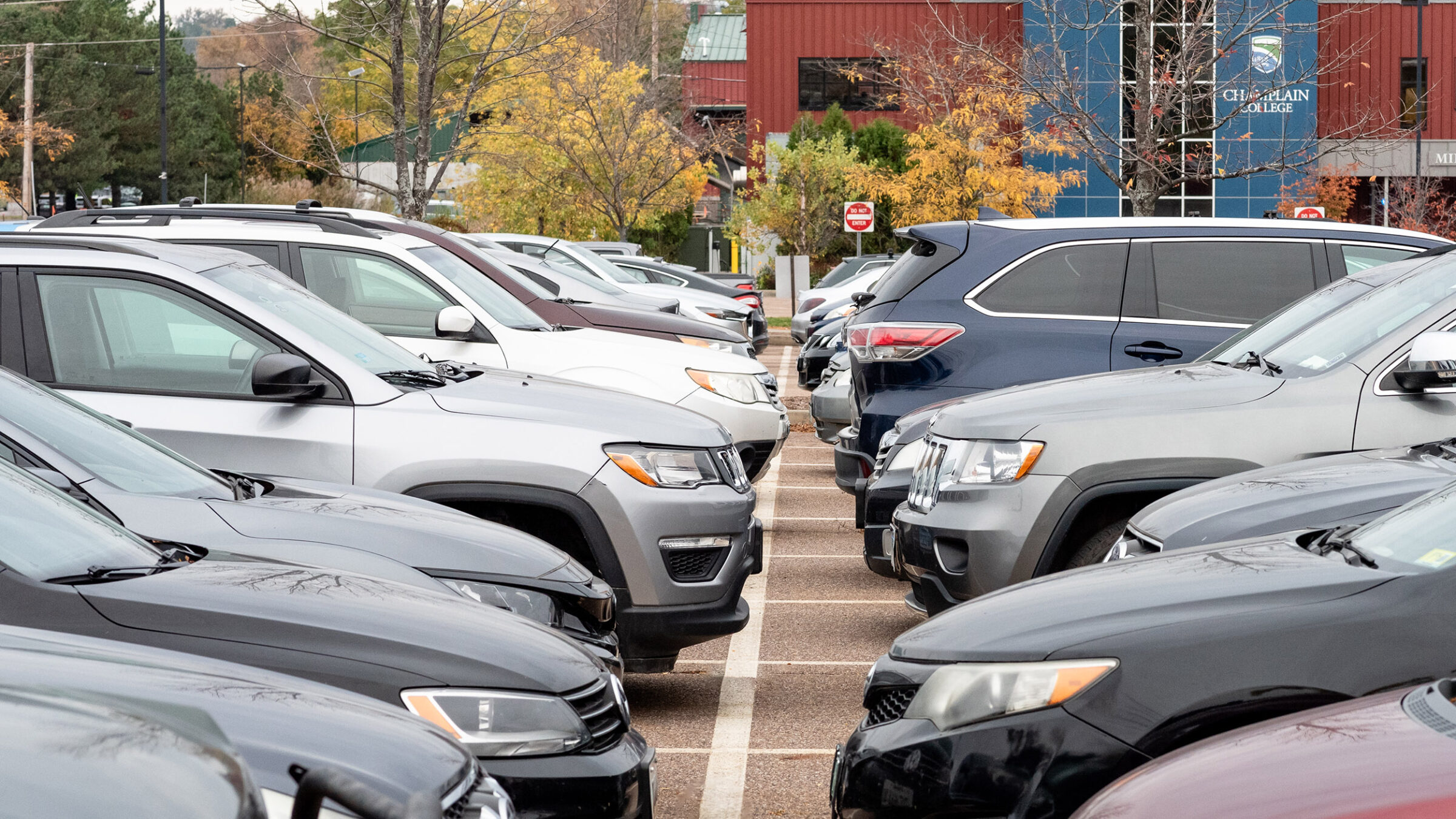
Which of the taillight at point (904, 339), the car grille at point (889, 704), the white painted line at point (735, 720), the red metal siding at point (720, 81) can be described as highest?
the red metal siding at point (720, 81)

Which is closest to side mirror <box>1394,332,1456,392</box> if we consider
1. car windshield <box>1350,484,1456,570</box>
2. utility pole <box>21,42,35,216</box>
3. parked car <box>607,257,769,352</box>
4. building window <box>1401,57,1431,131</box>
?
car windshield <box>1350,484,1456,570</box>

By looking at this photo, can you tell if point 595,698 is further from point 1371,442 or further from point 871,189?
point 871,189

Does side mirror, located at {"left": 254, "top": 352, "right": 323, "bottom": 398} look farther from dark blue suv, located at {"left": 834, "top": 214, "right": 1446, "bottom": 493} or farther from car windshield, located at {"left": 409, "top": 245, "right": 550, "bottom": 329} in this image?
dark blue suv, located at {"left": 834, "top": 214, "right": 1446, "bottom": 493}

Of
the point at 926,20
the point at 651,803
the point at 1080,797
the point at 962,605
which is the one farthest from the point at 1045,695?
the point at 926,20

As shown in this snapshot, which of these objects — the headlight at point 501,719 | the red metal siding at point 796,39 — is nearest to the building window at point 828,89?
the red metal siding at point 796,39

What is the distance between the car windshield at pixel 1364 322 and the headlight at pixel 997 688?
301 cm

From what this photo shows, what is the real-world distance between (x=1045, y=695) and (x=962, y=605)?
76 centimetres

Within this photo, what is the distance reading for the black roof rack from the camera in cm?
594

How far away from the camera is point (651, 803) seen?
12.9 ft

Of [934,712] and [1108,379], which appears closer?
[934,712]

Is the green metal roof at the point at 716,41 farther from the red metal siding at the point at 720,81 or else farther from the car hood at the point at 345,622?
the car hood at the point at 345,622

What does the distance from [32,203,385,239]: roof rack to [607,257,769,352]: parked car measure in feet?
42.0

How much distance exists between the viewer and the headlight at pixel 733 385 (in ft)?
30.8

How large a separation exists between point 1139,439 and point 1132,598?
2336 millimetres
